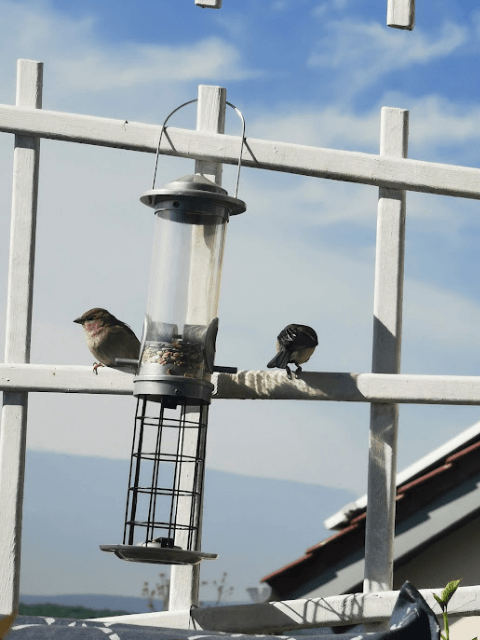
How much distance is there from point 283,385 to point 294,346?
14 centimetres

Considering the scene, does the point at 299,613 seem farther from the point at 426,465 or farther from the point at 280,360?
the point at 426,465

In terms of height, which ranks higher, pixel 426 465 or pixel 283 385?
pixel 283 385

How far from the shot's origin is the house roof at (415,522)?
3.55 metres

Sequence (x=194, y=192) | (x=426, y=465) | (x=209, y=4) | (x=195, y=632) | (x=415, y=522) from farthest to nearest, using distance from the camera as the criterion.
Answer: (x=426, y=465) < (x=415, y=522) < (x=209, y=4) < (x=194, y=192) < (x=195, y=632)

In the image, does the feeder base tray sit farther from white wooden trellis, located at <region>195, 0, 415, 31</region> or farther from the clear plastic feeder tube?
white wooden trellis, located at <region>195, 0, 415, 31</region>

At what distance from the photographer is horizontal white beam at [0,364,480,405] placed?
3129mm

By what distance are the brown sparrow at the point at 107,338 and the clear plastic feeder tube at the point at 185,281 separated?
179mm

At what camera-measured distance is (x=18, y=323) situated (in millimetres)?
3154

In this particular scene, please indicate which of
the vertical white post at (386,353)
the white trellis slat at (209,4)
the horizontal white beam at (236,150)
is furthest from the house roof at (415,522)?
the white trellis slat at (209,4)

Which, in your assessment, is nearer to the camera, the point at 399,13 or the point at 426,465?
the point at 399,13

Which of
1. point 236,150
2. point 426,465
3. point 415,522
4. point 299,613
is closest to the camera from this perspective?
point 299,613

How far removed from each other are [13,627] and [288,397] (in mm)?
1210

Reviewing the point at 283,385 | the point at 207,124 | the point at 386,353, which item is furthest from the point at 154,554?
the point at 207,124

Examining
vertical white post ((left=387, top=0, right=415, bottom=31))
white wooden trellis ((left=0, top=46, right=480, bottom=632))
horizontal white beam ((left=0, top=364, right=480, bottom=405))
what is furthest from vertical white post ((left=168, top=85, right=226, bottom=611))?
vertical white post ((left=387, top=0, right=415, bottom=31))
